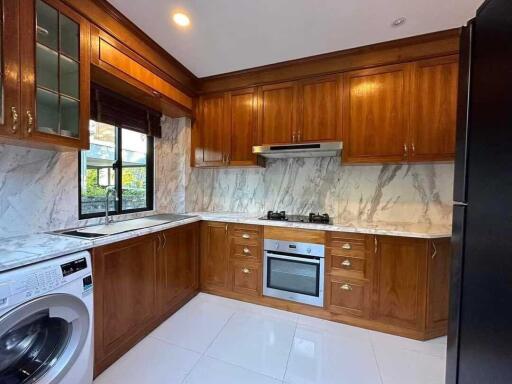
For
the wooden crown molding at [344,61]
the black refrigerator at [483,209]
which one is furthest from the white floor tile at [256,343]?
the wooden crown molding at [344,61]

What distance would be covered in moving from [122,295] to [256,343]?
1112mm

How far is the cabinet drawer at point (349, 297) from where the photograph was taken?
6.97 ft

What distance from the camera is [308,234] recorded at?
229cm

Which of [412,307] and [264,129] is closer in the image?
[412,307]

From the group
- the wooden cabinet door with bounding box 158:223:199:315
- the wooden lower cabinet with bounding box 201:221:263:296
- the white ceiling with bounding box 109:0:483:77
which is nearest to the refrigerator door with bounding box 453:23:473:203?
the white ceiling with bounding box 109:0:483:77

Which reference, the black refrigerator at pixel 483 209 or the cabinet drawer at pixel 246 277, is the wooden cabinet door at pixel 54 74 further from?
the black refrigerator at pixel 483 209

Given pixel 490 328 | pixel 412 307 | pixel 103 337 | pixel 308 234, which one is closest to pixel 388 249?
pixel 412 307

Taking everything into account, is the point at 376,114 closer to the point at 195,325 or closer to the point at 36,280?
the point at 195,325

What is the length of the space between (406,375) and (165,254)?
208cm

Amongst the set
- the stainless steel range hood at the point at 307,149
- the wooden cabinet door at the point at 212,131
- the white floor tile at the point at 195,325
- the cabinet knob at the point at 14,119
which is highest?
the wooden cabinet door at the point at 212,131

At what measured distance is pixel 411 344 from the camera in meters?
1.92

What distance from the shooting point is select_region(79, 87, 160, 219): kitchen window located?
2.12 m

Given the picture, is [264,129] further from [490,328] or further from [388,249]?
[490,328]

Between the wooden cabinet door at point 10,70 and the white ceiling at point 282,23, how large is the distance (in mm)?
691
